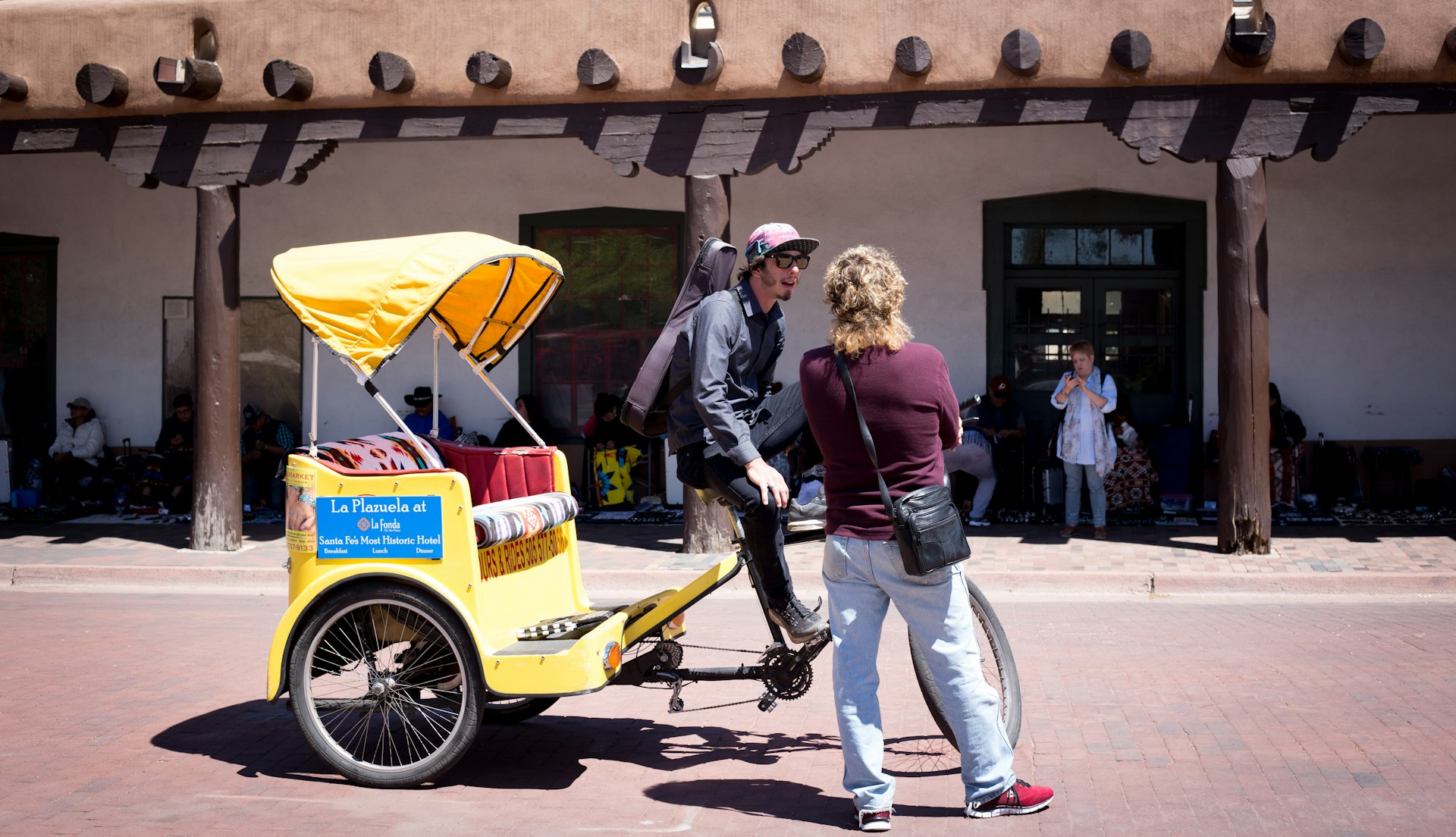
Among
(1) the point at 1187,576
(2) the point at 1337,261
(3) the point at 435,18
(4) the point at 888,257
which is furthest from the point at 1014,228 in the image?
(4) the point at 888,257

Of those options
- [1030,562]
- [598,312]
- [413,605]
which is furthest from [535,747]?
[598,312]

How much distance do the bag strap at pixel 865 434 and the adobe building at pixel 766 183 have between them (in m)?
6.75

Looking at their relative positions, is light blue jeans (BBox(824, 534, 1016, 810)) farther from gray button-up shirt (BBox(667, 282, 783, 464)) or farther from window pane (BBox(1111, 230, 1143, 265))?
window pane (BBox(1111, 230, 1143, 265))

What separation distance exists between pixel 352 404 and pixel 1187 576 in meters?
9.38

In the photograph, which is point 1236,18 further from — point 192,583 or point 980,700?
point 192,583

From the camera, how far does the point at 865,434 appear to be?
4430 mm

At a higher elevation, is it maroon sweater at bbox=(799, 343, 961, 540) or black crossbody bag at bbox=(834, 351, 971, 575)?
maroon sweater at bbox=(799, 343, 961, 540)

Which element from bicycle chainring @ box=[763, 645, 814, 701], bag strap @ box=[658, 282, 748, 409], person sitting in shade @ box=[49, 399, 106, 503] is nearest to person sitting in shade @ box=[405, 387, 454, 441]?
person sitting in shade @ box=[49, 399, 106, 503]

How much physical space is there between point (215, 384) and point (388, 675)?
23.6 feet

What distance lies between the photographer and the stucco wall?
13734mm

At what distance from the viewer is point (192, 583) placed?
10.7 metres

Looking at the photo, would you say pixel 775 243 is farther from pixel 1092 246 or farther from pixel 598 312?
pixel 598 312

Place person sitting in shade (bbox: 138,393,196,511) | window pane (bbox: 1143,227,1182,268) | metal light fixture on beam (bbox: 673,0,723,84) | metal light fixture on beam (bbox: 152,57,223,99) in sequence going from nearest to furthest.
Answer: metal light fixture on beam (bbox: 673,0,723,84)
metal light fixture on beam (bbox: 152,57,223,99)
window pane (bbox: 1143,227,1182,268)
person sitting in shade (bbox: 138,393,196,511)

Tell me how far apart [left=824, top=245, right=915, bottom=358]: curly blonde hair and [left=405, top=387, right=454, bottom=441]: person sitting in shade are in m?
10.2
